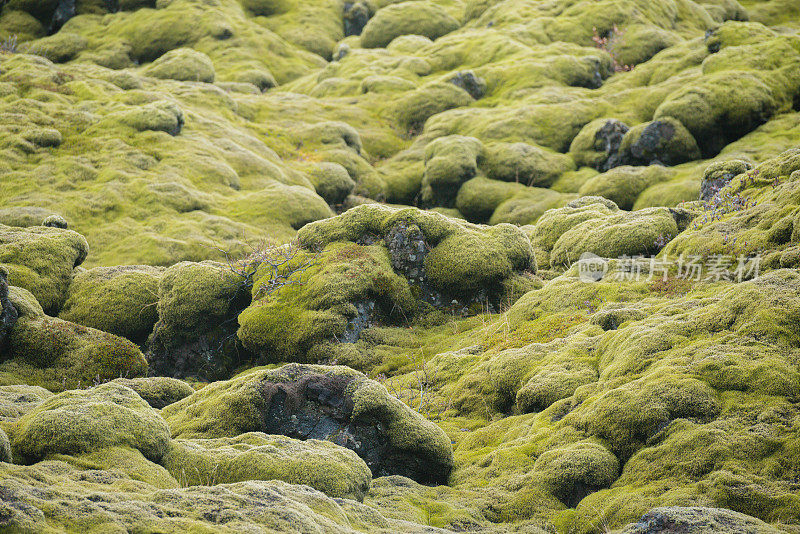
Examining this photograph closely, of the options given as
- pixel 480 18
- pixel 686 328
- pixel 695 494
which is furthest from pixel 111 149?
pixel 480 18

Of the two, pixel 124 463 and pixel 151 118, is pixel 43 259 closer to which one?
pixel 151 118

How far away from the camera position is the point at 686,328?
11.6 meters

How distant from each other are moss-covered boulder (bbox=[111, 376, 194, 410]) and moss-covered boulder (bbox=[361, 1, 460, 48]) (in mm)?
61936

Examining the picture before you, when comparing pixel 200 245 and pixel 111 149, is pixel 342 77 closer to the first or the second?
pixel 111 149

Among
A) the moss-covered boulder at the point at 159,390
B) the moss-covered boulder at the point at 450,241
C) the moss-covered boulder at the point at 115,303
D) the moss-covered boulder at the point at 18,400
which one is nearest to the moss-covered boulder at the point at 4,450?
the moss-covered boulder at the point at 18,400

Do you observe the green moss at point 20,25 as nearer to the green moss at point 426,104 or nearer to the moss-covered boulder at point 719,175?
the green moss at point 426,104

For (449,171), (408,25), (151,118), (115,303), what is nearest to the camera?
(115,303)

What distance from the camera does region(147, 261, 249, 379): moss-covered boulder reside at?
19.9 meters

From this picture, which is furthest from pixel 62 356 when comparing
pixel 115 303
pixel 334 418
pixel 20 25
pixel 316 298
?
pixel 20 25

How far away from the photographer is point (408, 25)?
70938 millimetres

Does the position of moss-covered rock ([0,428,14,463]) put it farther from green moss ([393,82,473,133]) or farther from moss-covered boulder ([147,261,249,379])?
green moss ([393,82,473,133])

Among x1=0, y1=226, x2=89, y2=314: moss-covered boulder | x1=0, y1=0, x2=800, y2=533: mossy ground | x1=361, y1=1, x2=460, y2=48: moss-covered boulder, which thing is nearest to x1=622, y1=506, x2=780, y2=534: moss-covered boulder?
x1=0, y1=0, x2=800, y2=533: mossy ground

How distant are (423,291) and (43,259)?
13.6 metres

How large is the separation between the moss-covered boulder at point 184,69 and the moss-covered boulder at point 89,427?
1769 inches
